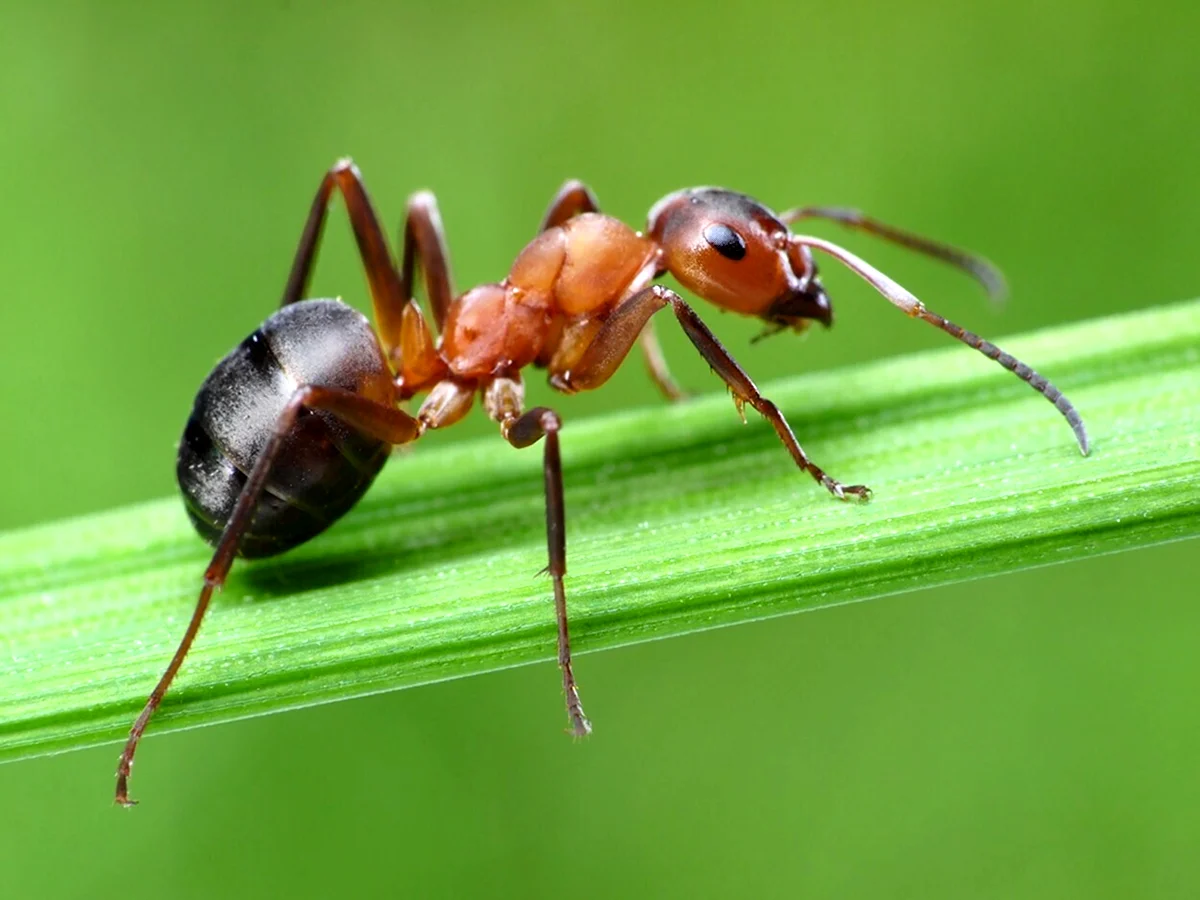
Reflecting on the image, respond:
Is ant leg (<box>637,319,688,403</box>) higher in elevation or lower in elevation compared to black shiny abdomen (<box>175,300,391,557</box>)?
lower

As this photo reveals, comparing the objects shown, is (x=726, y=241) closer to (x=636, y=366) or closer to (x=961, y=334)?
(x=961, y=334)

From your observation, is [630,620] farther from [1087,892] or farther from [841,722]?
[1087,892]

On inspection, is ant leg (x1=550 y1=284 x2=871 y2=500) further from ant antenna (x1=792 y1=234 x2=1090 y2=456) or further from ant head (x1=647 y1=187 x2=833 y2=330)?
ant antenna (x1=792 y1=234 x2=1090 y2=456)

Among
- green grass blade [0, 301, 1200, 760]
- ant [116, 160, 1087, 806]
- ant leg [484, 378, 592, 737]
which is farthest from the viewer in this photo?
ant [116, 160, 1087, 806]

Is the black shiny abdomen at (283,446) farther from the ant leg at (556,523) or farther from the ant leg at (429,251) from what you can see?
the ant leg at (429,251)

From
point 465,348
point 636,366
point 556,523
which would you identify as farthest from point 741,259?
point 636,366

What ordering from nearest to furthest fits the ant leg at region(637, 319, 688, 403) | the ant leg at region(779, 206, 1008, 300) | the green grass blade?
the green grass blade
the ant leg at region(779, 206, 1008, 300)
the ant leg at region(637, 319, 688, 403)

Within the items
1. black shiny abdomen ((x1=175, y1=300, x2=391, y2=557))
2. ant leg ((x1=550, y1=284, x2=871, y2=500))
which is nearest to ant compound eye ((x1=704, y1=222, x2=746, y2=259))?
ant leg ((x1=550, y1=284, x2=871, y2=500))
